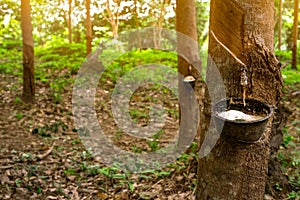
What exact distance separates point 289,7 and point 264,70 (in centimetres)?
1819

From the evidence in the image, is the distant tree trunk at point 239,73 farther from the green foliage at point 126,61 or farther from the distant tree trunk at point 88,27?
the distant tree trunk at point 88,27

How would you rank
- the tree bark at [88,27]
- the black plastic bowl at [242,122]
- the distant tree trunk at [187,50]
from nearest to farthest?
the black plastic bowl at [242,122]
the distant tree trunk at [187,50]
the tree bark at [88,27]

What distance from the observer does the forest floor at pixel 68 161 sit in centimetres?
356

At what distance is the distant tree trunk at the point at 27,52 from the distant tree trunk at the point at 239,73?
5.12 metres

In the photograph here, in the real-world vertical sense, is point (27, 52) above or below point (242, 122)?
below

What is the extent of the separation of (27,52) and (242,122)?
18.2ft

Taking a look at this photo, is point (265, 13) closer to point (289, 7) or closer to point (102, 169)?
point (102, 169)

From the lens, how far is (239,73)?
1.82m

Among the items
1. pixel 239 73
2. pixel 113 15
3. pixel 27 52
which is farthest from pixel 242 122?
pixel 113 15

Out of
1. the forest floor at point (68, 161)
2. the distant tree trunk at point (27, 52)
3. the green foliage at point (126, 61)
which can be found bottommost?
the forest floor at point (68, 161)

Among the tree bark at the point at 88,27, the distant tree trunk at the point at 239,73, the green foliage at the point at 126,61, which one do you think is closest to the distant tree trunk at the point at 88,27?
the tree bark at the point at 88,27

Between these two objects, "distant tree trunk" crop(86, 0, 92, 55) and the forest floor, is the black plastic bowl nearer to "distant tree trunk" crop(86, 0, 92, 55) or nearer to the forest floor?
the forest floor

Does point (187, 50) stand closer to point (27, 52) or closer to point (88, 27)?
point (27, 52)

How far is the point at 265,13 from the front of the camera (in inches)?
71.9
